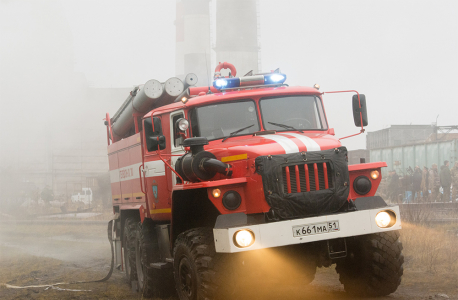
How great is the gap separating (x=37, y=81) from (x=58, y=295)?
28.2m

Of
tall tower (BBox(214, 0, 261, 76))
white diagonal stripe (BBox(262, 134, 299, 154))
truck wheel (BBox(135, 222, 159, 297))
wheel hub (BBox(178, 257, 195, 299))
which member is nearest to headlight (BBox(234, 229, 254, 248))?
wheel hub (BBox(178, 257, 195, 299))

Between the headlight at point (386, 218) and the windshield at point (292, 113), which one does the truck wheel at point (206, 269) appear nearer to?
the headlight at point (386, 218)

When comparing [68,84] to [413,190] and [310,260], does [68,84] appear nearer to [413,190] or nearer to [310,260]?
[413,190]

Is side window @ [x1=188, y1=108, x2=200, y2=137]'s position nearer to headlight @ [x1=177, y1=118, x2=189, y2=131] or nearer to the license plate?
headlight @ [x1=177, y1=118, x2=189, y2=131]

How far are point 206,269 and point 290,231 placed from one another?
975 mm

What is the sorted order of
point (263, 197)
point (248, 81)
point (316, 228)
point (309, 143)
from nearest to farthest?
point (316, 228) < point (263, 197) < point (309, 143) < point (248, 81)

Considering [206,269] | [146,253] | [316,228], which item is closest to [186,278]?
[206,269]

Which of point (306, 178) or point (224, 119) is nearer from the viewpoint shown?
point (306, 178)

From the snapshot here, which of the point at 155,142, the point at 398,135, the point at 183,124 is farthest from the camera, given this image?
the point at 398,135

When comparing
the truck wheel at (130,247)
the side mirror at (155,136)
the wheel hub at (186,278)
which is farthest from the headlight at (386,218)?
the truck wheel at (130,247)

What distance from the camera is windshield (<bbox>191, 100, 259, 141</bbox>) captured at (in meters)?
7.73

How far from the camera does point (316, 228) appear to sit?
6.36m

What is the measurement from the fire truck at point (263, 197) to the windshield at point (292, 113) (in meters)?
0.02

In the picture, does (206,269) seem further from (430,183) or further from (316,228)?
→ (430,183)
